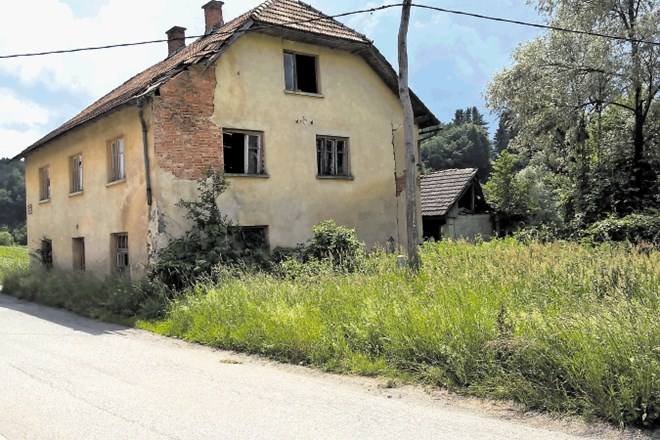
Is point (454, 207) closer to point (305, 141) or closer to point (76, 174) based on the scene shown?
point (305, 141)

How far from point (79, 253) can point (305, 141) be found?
28.1ft

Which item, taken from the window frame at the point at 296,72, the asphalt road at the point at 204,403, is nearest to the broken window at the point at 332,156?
the window frame at the point at 296,72

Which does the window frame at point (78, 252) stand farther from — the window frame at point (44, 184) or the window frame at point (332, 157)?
the window frame at point (332, 157)

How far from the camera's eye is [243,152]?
608 inches

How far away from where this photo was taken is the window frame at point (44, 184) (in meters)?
20.6

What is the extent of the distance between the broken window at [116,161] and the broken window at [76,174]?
2.70 metres

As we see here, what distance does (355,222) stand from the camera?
17297 mm

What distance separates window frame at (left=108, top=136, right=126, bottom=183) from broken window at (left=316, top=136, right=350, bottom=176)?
5.57 meters

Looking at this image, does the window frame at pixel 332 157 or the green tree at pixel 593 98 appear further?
the green tree at pixel 593 98

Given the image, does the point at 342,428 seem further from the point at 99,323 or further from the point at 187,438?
the point at 99,323

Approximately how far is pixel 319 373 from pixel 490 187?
26488 millimetres

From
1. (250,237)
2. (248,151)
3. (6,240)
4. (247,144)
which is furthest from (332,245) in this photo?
(6,240)

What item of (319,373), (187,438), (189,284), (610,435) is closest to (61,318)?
(189,284)

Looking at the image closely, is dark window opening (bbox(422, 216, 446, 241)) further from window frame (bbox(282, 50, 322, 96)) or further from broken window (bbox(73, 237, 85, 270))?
broken window (bbox(73, 237, 85, 270))
